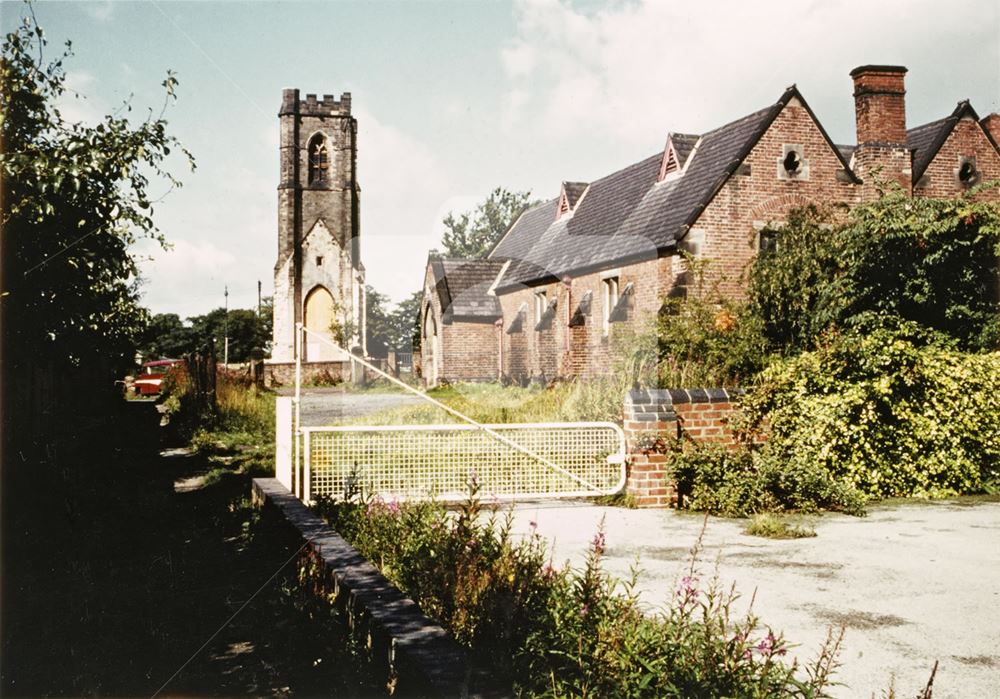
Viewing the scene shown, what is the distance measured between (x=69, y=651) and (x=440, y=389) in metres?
29.8

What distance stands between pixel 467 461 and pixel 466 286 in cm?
2813

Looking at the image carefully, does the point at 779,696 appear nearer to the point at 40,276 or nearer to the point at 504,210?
the point at 40,276

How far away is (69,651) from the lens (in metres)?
4.41

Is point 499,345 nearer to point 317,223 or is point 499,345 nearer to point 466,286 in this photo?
point 466,286

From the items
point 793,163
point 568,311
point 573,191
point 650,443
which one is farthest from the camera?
point 573,191

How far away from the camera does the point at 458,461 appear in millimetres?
9273


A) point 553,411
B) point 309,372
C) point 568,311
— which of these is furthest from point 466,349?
point 553,411

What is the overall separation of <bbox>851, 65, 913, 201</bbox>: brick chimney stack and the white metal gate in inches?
590

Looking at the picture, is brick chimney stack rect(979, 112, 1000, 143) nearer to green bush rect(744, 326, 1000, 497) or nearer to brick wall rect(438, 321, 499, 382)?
brick wall rect(438, 321, 499, 382)

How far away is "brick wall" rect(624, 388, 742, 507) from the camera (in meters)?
8.98

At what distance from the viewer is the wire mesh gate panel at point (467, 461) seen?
29.1ft

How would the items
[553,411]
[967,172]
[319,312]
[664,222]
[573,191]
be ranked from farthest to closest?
1. [319,312]
2. [573,191]
3. [967,172]
4. [664,222]
5. [553,411]

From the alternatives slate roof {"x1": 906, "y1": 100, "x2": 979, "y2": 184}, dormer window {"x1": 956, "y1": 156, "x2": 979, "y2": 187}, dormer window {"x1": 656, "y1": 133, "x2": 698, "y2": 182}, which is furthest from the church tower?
dormer window {"x1": 956, "y1": 156, "x2": 979, "y2": 187}

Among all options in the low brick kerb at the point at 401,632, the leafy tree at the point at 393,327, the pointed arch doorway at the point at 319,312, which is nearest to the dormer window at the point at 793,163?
the low brick kerb at the point at 401,632
